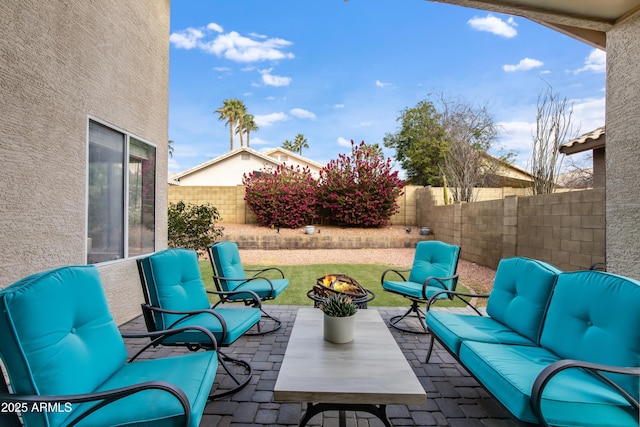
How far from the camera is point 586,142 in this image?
6.07 m

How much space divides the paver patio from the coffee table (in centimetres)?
24

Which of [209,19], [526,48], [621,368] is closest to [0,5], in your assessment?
[621,368]

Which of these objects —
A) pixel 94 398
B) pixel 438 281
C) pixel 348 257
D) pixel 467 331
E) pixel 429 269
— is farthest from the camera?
pixel 348 257

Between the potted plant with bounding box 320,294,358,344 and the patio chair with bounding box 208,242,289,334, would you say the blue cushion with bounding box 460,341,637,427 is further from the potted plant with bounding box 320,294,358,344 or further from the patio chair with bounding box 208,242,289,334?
the patio chair with bounding box 208,242,289,334

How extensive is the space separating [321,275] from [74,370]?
5.01 metres

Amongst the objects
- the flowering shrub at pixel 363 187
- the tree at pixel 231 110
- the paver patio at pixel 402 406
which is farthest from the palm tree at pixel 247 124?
the paver patio at pixel 402 406

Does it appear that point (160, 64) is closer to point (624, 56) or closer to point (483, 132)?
point (624, 56)

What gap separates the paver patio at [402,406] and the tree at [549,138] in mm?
4630

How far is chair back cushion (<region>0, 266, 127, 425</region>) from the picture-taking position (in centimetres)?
127

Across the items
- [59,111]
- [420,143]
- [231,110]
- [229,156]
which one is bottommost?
[59,111]

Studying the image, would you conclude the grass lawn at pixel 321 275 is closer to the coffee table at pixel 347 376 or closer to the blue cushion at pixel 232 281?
the blue cushion at pixel 232 281

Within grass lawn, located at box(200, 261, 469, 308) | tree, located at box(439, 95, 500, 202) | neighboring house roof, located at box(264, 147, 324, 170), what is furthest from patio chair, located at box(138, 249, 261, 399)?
neighboring house roof, located at box(264, 147, 324, 170)

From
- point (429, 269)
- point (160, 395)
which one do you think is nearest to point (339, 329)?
point (160, 395)

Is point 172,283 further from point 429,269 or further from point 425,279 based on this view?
point 429,269
